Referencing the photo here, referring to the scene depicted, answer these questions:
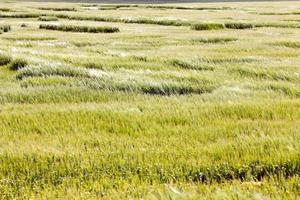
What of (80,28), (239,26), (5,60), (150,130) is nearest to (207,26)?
(239,26)

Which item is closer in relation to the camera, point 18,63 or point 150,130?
point 150,130

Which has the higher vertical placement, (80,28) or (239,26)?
(239,26)

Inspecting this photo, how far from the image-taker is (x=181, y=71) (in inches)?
581

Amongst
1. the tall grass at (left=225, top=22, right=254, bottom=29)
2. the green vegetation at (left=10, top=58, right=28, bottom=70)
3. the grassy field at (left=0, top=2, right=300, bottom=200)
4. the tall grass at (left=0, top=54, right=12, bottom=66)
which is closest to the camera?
the grassy field at (left=0, top=2, right=300, bottom=200)

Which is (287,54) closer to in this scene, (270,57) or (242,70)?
(270,57)

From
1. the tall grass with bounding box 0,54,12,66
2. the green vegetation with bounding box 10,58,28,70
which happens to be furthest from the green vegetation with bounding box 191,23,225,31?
the green vegetation with bounding box 10,58,28,70

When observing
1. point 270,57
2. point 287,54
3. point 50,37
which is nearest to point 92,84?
point 270,57

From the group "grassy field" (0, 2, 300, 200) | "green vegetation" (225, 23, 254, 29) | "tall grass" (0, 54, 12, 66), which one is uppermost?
"grassy field" (0, 2, 300, 200)

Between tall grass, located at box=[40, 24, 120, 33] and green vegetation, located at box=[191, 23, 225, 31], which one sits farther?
green vegetation, located at box=[191, 23, 225, 31]

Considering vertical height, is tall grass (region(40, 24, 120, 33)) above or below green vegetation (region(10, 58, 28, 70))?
below

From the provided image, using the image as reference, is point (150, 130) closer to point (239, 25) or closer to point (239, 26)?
point (239, 26)

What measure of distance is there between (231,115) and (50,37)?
77.0 ft

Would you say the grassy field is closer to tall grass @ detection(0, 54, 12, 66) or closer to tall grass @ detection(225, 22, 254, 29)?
tall grass @ detection(0, 54, 12, 66)

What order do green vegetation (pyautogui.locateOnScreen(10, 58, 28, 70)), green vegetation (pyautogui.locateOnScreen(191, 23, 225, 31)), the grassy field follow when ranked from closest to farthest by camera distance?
the grassy field < green vegetation (pyautogui.locateOnScreen(10, 58, 28, 70)) < green vegetation (pyautogui.locateOnScreen(191, 23, 225, 31))
